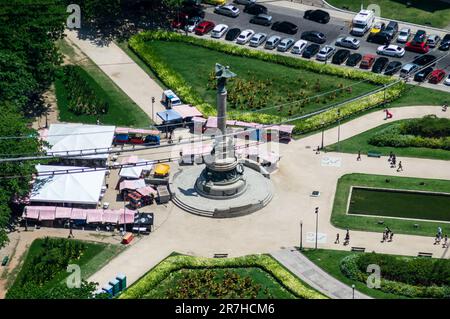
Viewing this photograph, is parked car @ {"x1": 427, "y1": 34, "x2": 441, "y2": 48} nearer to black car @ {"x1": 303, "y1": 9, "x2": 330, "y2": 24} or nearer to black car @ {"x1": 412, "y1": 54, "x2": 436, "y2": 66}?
black car @ {"x1": 412, "y1": 54, "x2": 436, "y2": 66}

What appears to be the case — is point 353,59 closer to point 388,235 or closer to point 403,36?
point 403,36

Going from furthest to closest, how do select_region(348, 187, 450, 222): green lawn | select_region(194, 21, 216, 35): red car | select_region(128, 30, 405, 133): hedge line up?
select_region(194, 21, 216, 35): red car → select_region(128, 30, 405, 133): hedge → select_region(348, 187, 450, 222): green lawn

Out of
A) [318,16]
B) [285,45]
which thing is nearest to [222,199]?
[285,45]

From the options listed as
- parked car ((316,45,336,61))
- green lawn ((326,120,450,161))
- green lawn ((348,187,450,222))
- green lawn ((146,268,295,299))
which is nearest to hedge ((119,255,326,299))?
green lawn ((146,268,295,299))

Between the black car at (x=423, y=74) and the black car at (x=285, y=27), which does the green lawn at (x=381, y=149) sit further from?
the black car at (x=285, y=27)

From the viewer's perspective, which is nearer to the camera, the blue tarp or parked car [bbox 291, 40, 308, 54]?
the blue tarp

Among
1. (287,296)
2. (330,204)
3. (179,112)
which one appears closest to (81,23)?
(179,112)
